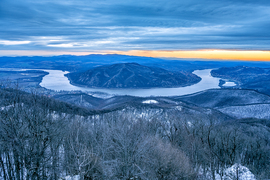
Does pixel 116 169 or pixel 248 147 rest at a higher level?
pixel 116 169

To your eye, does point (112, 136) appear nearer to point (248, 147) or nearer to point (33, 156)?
point (33, 156)

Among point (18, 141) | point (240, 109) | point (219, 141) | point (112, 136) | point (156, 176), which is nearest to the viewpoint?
point (18, 141)

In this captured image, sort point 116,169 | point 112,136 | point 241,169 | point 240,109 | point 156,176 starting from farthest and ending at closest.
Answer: point 240,109, point 241,169, point 112,136, point 156,176, point 116,169

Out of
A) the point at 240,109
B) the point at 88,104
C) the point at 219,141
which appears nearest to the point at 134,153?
the point at 219,141

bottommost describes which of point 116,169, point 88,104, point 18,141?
point 88,104

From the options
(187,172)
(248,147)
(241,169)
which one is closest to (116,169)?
(187,172)

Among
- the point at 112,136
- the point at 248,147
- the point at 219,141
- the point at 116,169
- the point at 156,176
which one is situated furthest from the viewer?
the point at 248,147

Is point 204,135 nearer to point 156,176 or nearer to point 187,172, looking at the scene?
point 187,172

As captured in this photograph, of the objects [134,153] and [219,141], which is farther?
[219,141]

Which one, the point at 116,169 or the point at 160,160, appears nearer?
the point at 116,169
